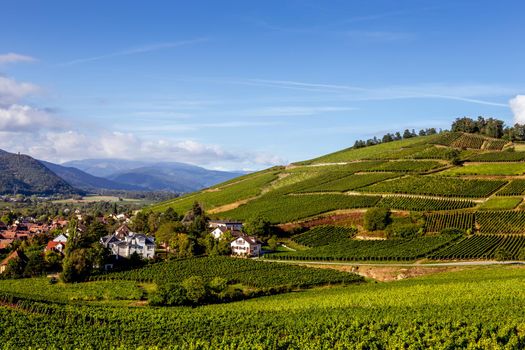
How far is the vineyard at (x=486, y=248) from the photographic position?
253ft

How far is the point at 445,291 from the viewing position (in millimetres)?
55594

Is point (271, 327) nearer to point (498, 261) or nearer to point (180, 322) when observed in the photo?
point (180, 322)

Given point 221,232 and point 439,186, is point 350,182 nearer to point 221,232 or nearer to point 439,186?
point 439,186

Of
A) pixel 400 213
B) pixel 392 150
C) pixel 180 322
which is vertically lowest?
pixel 180 322

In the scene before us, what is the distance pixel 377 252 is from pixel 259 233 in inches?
1151

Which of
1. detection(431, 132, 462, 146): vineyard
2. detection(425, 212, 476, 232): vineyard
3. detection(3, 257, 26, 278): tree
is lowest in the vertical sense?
detection(3, 257, 26, 278): tree

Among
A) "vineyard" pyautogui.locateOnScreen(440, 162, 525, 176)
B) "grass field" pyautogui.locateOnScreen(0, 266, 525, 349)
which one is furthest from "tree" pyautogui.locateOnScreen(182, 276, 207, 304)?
"vineyard" pyautogui.locateOnScreen(440, 162, 525, 176)

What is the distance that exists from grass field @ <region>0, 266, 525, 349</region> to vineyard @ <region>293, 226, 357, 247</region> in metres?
35.3

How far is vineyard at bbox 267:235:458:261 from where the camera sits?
8037 centimetres

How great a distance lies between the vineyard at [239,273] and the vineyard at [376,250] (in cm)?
815

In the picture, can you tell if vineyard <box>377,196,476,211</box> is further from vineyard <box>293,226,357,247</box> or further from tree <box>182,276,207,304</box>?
tree <box>182,276,207,304</box>

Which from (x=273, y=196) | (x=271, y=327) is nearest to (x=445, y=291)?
(x=271, y=327)

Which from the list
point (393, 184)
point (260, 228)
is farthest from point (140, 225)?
point (393, 184)

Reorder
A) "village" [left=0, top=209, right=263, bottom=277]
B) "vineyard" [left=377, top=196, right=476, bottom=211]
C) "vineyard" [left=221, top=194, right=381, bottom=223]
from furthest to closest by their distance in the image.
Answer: "vineyard" [left=221, top=194, right=381, bottom=223]
"vineyard" [left=377, top=196, right=476, bottom=211]
"village" [left=0, top=209, right=263, bottom=277]
